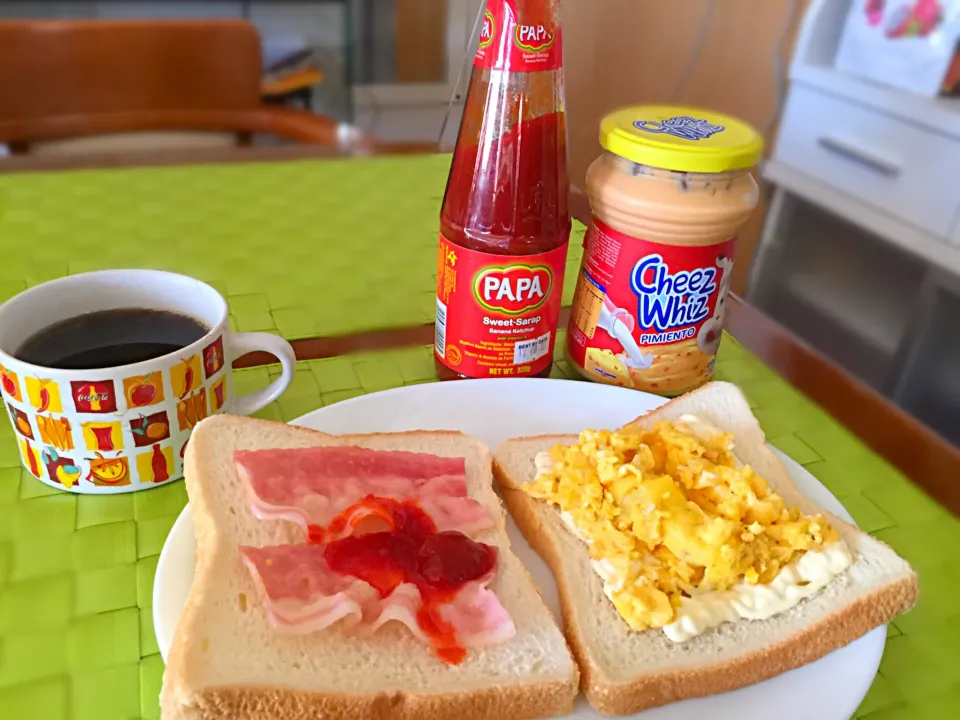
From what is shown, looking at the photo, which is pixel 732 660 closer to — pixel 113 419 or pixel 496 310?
pixel 496 310

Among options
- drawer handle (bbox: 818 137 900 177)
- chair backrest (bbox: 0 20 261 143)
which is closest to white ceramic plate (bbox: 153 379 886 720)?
chair backrest (bbox: 0 20 261 143)

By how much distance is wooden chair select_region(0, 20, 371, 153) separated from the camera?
1908 mm

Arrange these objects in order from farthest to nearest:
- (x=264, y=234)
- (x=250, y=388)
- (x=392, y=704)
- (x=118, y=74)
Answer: (x=118, y=74)
(x=264, y=234)
(x=250, y=388)
(x=392, y=704)

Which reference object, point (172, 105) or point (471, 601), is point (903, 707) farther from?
point (172, 105)

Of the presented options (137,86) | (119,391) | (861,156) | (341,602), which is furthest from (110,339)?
(861,156)

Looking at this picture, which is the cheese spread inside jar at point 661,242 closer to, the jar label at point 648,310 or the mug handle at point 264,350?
the jar label at point 648,310

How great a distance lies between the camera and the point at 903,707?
2.13 feet

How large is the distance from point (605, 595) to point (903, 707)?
0.84 feet

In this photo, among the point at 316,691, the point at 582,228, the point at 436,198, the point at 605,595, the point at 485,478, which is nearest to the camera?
the point at 316,691

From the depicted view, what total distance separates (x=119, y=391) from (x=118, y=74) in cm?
161

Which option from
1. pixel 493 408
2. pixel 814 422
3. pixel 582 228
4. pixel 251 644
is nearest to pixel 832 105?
pixel 582 228

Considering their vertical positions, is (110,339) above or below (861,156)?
above

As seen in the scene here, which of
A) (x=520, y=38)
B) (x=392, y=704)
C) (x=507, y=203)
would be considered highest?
(x=520, y=38)

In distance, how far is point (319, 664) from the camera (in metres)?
0.59
